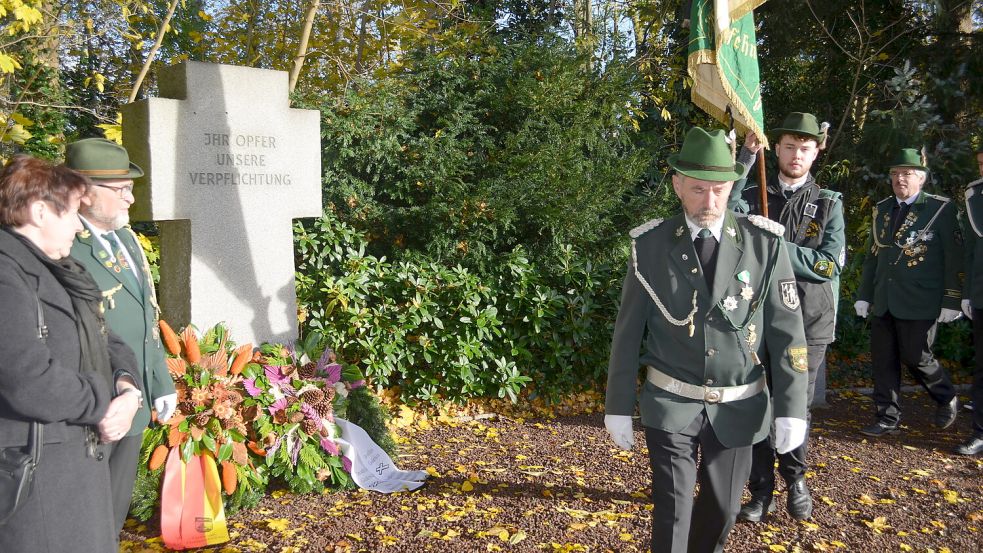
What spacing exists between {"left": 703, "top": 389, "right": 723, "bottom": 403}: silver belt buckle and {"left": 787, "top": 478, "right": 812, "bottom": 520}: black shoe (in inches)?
65.0

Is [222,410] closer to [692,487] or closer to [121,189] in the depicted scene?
[121,189]

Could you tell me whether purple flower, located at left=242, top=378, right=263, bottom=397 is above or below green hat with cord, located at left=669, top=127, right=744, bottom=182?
below

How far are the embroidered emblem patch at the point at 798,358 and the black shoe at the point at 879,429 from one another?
3.49 meters

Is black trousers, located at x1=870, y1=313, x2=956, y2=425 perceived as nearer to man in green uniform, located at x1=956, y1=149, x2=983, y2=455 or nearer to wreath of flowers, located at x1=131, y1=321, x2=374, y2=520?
man in green uniform, located at x1=956, y1=149, x2=983, y2=455

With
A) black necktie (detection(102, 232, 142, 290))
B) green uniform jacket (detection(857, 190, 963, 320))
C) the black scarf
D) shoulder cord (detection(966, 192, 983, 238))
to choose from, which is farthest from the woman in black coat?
shoulder cord (detection(966, 192, 983, 238))

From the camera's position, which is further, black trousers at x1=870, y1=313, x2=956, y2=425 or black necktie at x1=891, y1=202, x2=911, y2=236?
black necktie at x1=891, y1=202, x2=911, y2=236

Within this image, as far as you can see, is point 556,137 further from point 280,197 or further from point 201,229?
point 201,229

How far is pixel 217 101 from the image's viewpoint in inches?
180

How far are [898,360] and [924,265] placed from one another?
77cm

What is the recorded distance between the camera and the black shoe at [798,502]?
4066 mm

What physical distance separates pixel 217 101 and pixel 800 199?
3353mm

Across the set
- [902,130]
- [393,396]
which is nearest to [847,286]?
[902,130]

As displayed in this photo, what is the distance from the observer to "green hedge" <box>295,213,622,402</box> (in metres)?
5.67

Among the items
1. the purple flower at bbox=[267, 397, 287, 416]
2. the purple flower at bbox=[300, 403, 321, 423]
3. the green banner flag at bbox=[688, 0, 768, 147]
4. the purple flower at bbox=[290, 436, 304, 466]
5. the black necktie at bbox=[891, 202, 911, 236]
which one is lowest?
the purple flower at bbox=[290, 436, 304, 466]
